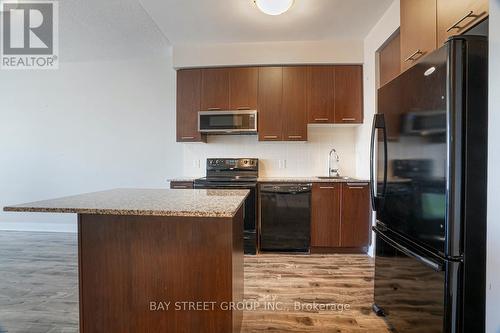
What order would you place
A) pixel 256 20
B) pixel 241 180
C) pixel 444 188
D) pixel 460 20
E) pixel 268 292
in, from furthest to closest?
pixel 241 180, pixel 256 20, pixel 268 292, pixel 460 20, pixel 444 188

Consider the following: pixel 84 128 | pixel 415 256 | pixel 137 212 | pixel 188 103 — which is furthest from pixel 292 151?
pixel 84 128

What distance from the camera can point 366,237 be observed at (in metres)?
3.18

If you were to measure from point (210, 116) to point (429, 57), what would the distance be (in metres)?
2.61

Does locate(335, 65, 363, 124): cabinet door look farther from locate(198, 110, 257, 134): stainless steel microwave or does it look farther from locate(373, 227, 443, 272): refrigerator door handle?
locate(373, 227, 443, 272): refrigerator door handle

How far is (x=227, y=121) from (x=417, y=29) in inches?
88.7

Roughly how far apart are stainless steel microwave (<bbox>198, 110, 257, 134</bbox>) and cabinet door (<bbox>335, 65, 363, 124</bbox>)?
1135 mm

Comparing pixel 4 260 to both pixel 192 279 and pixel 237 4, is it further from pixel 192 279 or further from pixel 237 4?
pixel 237 4

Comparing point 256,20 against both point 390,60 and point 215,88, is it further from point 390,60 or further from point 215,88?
point 390,60

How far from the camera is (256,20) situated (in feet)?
9.43

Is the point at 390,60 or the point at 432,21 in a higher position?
the point at 390,60

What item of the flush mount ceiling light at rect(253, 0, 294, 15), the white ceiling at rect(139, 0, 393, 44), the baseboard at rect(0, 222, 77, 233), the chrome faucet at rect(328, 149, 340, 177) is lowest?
the baseboard at rect(0, 222, 77, 233)

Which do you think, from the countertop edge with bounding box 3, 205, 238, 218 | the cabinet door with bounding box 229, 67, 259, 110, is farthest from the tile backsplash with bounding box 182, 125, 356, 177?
the countertop edge with bounding box 3, 205, 238, 218

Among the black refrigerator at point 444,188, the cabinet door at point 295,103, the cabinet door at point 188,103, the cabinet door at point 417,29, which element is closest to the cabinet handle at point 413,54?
the cabinet door at point 417,29

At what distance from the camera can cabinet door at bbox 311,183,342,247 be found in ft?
10.4
